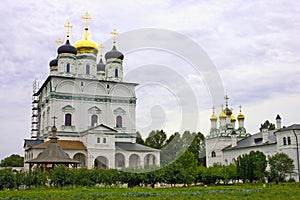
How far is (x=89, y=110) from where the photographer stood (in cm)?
4256

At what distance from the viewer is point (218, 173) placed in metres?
31.2

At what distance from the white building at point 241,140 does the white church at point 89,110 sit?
11322 mm

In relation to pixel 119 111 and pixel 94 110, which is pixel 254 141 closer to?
pixel 119 111

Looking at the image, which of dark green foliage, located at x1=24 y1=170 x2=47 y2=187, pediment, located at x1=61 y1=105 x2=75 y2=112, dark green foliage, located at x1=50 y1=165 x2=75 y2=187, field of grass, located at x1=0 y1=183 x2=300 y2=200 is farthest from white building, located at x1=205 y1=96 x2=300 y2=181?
dark green foliage, located at x1=24 y1=170 x2=47 y2=187

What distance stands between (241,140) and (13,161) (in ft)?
116

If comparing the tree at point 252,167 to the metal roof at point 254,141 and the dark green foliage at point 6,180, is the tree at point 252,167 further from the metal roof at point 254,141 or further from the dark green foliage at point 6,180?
the dark green foliage at point 6,180

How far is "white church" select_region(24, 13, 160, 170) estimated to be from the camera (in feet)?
125

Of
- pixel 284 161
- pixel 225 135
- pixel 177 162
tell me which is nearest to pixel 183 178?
pixel 177 162

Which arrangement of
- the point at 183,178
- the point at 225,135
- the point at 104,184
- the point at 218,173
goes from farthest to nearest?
Result: 1. the point at 225,135
2. the point at 218,173
3. the point at 183,178
4. the point at 104,184

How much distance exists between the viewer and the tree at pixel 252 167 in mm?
30281

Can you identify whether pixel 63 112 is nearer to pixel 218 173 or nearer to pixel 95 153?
pixel 95 153

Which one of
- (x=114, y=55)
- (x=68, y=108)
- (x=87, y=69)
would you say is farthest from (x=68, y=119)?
(x=114, y=55)

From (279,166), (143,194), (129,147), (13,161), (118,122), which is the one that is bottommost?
→ (143,194)

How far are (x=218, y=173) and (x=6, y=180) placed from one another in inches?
653
